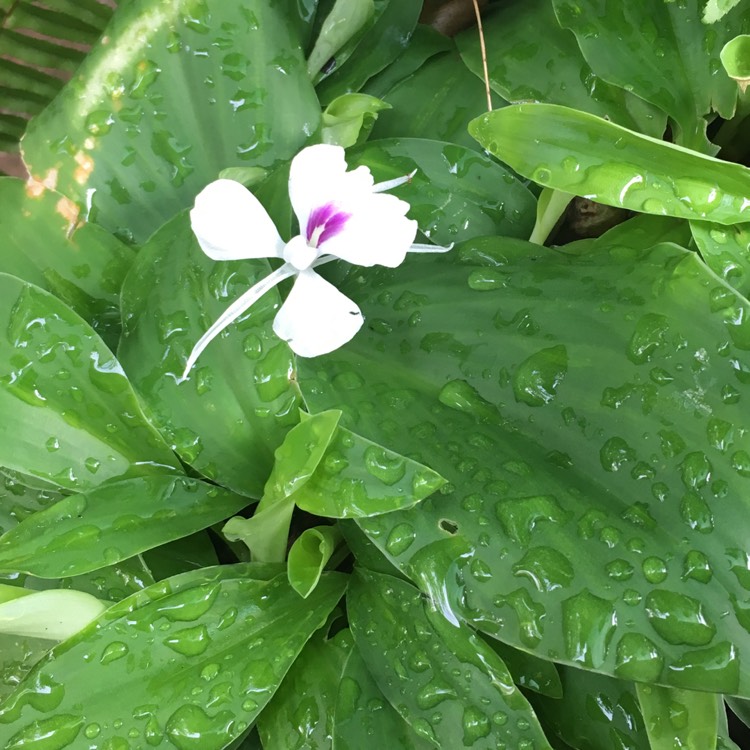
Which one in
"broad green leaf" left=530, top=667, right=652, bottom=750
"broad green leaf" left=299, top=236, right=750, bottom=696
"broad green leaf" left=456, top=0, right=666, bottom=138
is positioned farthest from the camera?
"broad green leaf" left=456, top=0, right=666, bottom=138

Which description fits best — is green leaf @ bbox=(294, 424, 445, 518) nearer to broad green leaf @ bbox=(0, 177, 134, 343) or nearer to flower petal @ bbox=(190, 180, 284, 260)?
flower petal @ bbox=(190, 180, 284, 260)

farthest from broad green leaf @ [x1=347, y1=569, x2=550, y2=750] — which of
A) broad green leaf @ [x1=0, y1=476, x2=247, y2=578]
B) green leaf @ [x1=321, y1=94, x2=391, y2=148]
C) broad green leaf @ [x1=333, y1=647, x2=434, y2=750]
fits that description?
green leaf @ [x1=321, y1=94, x2=391, y2=148]

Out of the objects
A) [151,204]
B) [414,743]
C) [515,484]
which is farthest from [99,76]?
[414,743]

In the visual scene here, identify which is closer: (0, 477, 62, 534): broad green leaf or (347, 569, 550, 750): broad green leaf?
(347, 569, 550, 750): broad green leaf

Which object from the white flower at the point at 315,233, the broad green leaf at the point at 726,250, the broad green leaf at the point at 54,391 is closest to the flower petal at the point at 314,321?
the white flower at the point at 315,233

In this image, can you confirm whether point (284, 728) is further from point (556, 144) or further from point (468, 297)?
point (556, 144)

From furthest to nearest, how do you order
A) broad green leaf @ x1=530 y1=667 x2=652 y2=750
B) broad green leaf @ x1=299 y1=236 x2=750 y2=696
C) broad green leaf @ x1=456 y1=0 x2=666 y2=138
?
broad green leaf @ x1=456 y1=0 x2=666 y2=138 < broad green leaf @ x1=530 y1=667 x2=652 y2=750 < broad green leaf @ x1=299 y1=236 x2=750 y2=696
